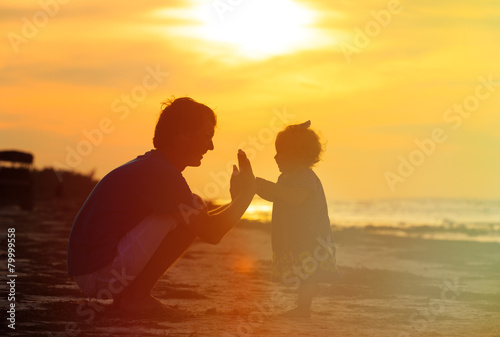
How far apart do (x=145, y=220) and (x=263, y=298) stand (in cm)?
238

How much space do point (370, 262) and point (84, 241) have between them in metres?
6.98

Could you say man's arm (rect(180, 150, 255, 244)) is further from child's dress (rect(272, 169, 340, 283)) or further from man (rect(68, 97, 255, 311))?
child's dress (rect(272, 169, 340, 283))

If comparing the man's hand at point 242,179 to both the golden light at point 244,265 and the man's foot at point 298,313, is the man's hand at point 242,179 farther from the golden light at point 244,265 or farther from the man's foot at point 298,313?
the golden light at point 244,265

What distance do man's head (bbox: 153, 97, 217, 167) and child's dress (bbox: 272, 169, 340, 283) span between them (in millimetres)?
1820

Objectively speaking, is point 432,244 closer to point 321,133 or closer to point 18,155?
point 321,133


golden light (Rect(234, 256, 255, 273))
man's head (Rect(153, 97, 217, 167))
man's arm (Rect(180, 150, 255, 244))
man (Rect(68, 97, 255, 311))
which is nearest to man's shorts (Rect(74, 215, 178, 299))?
man (Rect(68, 97, 255, 311))

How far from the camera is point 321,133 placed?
7.68 m

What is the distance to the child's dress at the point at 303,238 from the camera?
724cm

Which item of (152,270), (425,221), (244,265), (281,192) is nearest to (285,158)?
(281,192)

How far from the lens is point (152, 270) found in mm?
5719

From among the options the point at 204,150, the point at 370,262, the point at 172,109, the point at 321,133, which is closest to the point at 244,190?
the point at 204,150

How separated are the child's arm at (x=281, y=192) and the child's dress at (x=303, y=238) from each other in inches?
3.4

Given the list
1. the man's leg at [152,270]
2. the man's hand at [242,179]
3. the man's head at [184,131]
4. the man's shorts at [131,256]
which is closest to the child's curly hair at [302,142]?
the man's hand at [242,179]

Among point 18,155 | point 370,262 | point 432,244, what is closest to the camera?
point 370,262
